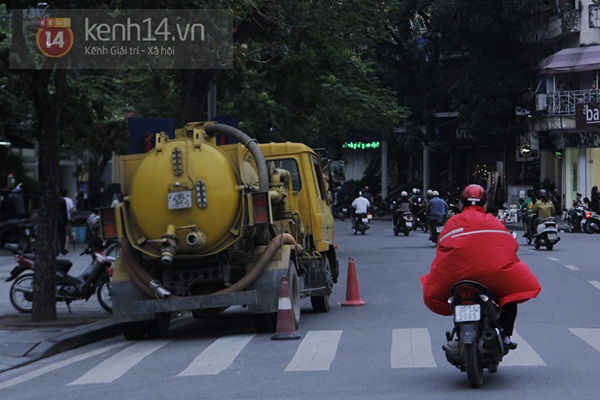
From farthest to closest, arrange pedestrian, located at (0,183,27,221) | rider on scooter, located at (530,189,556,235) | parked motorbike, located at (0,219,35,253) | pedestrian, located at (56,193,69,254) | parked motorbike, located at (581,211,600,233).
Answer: parked motorbike, located at (581,211,600,233) → rider on scooter, located at (530,189,556,235) → pedestrian, located at (0,183,27,221) → parked motorbike, located at (0,219,35,253) → pedestrian, located at (56,193,69,254)

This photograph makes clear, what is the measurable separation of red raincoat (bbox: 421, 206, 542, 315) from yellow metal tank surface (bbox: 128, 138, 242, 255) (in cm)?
451

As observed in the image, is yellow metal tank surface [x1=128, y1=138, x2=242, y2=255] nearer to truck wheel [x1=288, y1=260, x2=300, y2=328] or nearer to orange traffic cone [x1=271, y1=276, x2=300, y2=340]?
orange traffic cone [x1=271, y1=276, x2=300, y2=340]

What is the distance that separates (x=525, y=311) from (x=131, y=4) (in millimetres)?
6996

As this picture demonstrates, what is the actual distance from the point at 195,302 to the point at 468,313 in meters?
5.43

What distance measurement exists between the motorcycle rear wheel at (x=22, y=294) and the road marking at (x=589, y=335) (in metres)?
8.05

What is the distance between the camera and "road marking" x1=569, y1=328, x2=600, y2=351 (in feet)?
44.4

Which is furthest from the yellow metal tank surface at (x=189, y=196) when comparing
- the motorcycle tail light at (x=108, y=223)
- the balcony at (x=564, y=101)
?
the balcony at (x=564, y=101)

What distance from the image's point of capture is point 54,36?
16.7 meters

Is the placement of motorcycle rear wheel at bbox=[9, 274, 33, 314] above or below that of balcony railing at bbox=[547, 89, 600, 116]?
below

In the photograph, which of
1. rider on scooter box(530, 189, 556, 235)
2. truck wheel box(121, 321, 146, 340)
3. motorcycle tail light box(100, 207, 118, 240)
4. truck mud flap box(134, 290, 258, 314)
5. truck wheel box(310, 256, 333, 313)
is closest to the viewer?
truck mud flap box(134, 290, 258, 314)

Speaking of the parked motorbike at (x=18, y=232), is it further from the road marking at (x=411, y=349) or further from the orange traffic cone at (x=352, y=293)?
the road marking at (x=411, y=349)

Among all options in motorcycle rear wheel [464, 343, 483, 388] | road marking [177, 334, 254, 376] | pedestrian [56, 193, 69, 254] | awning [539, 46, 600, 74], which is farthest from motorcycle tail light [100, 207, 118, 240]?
awning [539, 46, 600, 74]

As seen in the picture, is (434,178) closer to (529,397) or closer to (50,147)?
(50,147)

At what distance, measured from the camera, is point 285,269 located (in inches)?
603
